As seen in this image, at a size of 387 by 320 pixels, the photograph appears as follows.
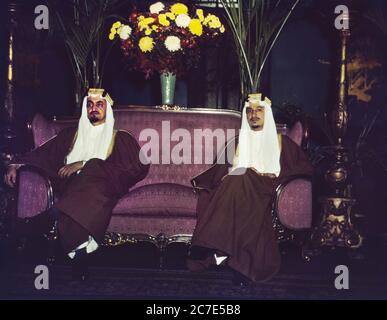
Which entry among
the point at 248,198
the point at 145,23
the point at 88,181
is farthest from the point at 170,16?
the point at 248,198

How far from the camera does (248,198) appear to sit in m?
3.66

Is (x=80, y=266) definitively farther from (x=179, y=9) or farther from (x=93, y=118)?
(x=179, y=9)

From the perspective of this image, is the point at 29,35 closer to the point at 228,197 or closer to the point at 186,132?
the point at 186,132

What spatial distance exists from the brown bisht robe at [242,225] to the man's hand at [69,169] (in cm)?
87

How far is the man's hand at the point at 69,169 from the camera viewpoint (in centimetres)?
392

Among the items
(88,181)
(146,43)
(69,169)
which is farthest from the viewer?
(146,43)

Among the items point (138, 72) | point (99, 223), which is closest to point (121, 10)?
point (138, 72)

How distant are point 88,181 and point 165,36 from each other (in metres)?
1.58

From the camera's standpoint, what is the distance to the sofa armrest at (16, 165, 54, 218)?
395cm

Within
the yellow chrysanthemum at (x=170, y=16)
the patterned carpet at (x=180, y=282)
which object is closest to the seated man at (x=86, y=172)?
the patterned carpet at (x=180, y=282)

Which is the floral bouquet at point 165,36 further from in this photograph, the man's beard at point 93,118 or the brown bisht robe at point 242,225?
the brown bisht robe at point 242,225

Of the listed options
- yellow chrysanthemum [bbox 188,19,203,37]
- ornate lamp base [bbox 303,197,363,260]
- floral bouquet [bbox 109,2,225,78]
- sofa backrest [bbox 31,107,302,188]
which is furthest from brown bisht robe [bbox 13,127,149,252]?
ornate lamp base [bbox 303,197,363,260]

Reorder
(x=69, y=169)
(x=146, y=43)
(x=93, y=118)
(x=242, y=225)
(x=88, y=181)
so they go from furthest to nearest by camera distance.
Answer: (x=146, y=43) < (x=93, y=118) < (x=69, y=169) < (x=88, y=181) < (x=242, y=225)

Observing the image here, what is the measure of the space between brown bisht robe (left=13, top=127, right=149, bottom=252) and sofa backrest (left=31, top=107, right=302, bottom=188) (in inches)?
11.2
